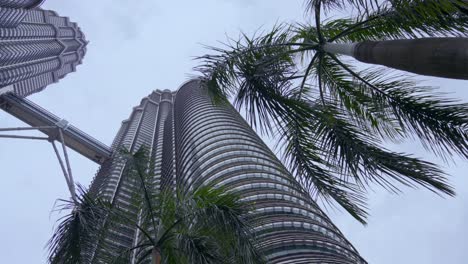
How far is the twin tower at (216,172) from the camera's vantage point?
11.3 meters

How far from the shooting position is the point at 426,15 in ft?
22.3

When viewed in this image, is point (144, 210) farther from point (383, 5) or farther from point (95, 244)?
point (383, 5)

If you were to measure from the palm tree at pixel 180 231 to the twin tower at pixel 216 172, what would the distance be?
0.52 metres

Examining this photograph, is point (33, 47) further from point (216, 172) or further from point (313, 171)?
point (313, 171)

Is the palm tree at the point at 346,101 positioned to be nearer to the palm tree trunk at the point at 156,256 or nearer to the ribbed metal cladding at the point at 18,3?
the palm tree trunk at the point at 156,256

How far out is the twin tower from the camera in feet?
37.1

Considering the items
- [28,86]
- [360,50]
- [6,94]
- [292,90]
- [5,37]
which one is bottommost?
[360,50]

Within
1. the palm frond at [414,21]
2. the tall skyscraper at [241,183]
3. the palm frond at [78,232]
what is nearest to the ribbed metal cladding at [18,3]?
the tall skyscraper at [241,183]

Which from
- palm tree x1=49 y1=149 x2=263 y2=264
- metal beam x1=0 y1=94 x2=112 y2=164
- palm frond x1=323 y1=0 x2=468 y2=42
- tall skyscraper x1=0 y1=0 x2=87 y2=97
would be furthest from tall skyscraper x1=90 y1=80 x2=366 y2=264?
tall skyscraper x1=0 y1=0 x2=87 y2=97

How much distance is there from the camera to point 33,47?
14912 cm

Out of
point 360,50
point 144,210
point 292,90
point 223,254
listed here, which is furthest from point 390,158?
point 144,210

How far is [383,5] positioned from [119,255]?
7.40 metres

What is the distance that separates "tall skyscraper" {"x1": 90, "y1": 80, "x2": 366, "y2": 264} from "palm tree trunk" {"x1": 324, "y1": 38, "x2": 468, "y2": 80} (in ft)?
12.1

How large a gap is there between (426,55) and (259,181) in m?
37.1
